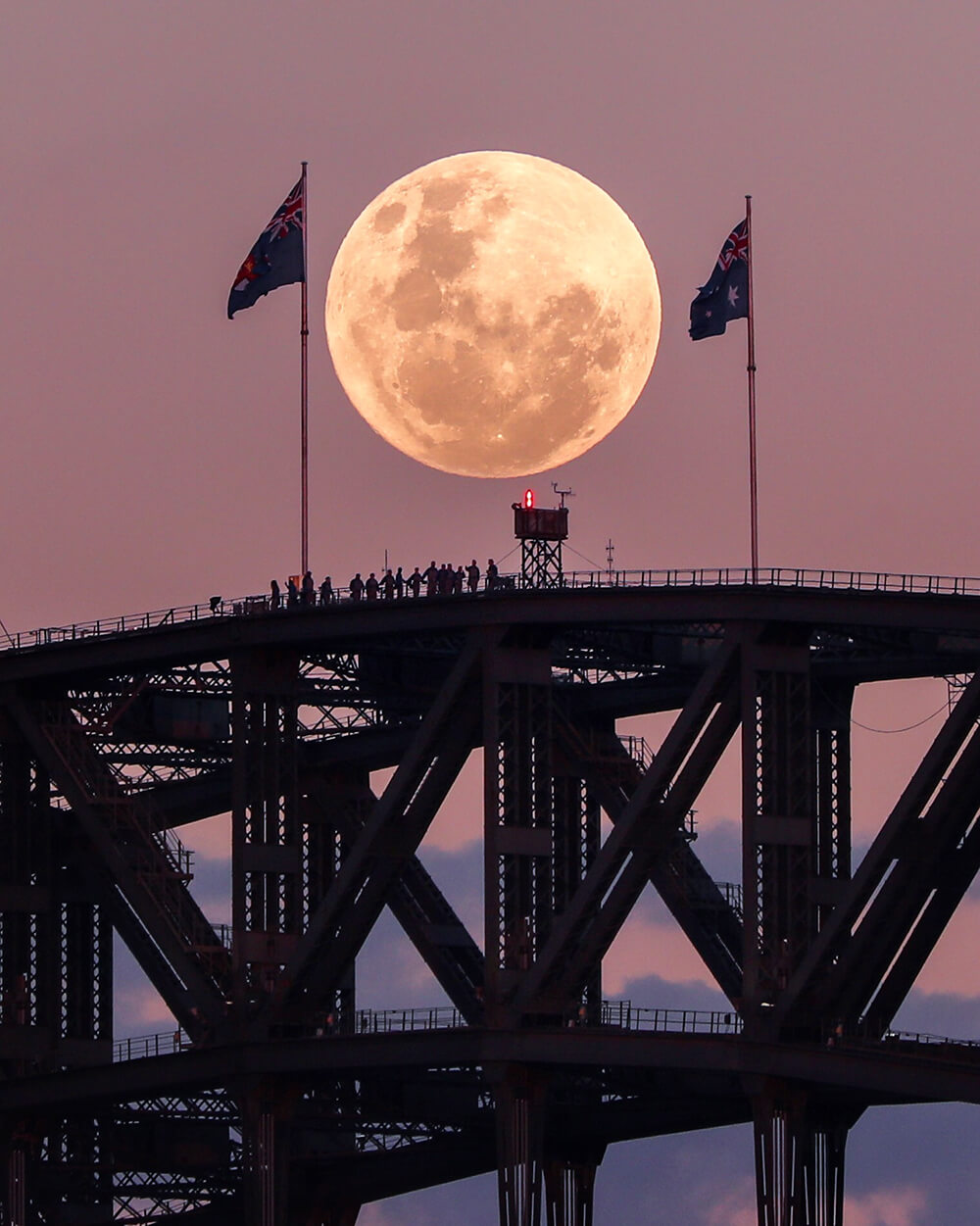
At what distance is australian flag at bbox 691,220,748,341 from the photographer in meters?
137

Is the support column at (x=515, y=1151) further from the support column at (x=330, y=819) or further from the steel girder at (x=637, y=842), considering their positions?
the support column at (x=330, y=819)

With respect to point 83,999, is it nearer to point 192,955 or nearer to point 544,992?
point 192,955

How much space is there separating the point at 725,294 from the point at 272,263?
640 inches

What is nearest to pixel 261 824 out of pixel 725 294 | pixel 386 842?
pixel 386 842

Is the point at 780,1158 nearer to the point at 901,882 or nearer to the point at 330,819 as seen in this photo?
the point at 901,882

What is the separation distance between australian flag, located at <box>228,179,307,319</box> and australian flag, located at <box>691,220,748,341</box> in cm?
1468

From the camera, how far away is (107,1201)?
506 feet

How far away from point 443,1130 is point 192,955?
40.3 feet

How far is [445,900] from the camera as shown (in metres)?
149

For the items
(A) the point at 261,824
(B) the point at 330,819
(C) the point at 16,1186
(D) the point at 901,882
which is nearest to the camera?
(D) the point at 901,882

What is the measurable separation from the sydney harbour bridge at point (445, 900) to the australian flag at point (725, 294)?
9.21m

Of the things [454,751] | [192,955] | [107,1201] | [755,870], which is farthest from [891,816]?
[107,1201]

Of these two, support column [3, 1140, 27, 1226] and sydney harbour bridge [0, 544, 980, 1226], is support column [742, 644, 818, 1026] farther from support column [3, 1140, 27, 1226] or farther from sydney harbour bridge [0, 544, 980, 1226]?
support column [3, 1140, 27, 1226]

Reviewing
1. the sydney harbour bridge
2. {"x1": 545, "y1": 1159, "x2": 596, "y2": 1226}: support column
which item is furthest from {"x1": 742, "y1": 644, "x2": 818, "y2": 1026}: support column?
{"x1": 545, "y1": 1159, "x2": 596, "y2": 1226}: support column
